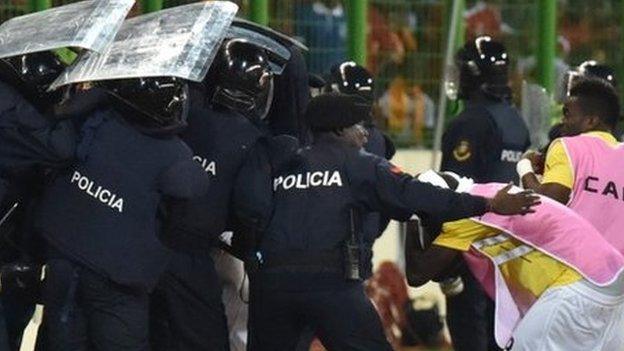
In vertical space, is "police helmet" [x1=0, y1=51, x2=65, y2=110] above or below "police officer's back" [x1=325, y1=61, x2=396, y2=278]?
above

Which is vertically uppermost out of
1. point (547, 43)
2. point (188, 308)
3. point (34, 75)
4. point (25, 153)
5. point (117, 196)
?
point (34, 75)

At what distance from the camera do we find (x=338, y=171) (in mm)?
8625

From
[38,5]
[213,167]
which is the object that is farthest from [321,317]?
[38,5]

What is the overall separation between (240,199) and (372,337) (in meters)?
0.84

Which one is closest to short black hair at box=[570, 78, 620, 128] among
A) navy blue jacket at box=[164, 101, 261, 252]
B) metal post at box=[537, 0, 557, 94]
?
navy blue jacket at box=[164, 101, 261, 252]

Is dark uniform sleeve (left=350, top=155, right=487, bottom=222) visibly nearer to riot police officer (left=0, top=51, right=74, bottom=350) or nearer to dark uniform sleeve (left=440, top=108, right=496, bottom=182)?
riot police officer (left=0, top=51, right=74, bottom=350)

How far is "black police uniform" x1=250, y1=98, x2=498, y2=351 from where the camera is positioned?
8.60m

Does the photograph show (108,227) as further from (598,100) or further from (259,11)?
(259,11)

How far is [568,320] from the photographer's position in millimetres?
8414

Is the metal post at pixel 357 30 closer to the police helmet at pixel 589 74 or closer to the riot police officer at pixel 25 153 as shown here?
the police helmet at pixel 589 74

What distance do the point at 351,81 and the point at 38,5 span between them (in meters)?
1.75

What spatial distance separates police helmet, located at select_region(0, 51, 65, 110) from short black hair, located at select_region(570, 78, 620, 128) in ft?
7.81

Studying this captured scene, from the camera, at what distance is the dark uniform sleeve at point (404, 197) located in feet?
27.7

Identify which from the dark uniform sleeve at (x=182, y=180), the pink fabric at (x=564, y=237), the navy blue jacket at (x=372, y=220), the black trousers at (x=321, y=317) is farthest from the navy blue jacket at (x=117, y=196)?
the pink fabric at (x=564, y=237)
